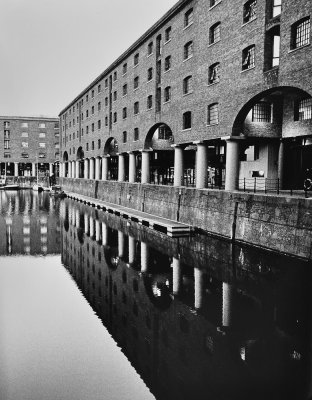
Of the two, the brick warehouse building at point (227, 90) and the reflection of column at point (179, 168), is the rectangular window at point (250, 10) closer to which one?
the brick warehouse building at point (227, 90)

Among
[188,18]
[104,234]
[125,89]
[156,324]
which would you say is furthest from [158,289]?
[125,89]

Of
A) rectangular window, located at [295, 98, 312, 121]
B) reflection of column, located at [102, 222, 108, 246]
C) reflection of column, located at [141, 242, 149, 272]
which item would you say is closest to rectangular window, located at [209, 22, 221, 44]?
rectangular window, located at [295, 98, 312, 121]

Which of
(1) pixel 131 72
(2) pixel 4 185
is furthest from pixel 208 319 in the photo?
(2) pixel 4 185

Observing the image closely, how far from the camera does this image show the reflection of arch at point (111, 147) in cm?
4231

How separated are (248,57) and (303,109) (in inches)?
166

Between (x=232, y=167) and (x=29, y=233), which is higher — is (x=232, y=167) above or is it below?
above

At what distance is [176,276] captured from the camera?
43.4 feet

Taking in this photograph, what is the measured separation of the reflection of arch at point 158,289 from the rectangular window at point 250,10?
1342cm

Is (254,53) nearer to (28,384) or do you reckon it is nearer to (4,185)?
(28,384)

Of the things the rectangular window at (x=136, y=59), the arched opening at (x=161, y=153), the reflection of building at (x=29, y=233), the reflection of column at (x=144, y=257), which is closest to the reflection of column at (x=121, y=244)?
the reflection of column at (x=144, y=257)

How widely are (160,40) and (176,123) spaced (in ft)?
24.5

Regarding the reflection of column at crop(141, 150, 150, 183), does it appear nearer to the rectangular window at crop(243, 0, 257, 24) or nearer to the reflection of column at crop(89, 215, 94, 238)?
the reflection of column at crop(89, 215, 94, 238)

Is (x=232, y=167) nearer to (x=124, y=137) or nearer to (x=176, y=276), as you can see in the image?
(x=176, y=276)

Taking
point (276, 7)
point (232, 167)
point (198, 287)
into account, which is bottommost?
point (198, 287)
